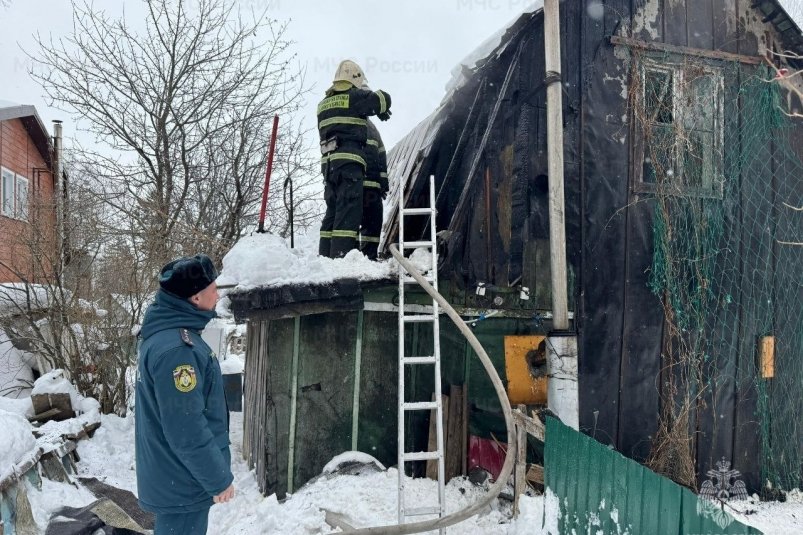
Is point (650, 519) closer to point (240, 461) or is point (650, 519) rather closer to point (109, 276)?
point (240, 461)

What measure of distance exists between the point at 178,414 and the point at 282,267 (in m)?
2.62

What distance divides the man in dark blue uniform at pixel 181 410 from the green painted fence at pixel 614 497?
2.10 metres

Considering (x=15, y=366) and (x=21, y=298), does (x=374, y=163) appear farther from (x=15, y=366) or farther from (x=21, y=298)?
(x=15, y=366)

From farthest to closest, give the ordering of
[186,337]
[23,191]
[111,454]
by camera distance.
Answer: [23,191] → [111,454] → [186,337]

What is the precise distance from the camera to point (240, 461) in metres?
7.12

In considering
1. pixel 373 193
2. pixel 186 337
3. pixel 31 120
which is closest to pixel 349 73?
pixel 373 193

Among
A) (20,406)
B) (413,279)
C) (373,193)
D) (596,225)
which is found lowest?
(20,406)

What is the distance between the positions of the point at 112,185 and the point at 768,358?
11.9m

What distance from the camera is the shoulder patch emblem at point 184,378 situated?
8.59ft

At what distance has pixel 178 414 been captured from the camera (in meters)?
2.59

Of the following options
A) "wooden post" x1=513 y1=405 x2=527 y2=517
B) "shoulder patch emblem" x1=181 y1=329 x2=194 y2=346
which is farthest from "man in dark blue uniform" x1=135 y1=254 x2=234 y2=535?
"wooden post" x1=513 y1=405 x2=527 y2=517

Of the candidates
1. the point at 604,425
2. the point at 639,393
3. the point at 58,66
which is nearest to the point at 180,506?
the point at 604,425

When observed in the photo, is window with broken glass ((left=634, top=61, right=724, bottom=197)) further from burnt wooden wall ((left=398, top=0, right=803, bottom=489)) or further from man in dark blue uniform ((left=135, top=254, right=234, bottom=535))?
man in dark blue uniform ((left=135, top=254, right=234, bottom=535))

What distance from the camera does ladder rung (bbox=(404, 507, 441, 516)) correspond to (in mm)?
4246
